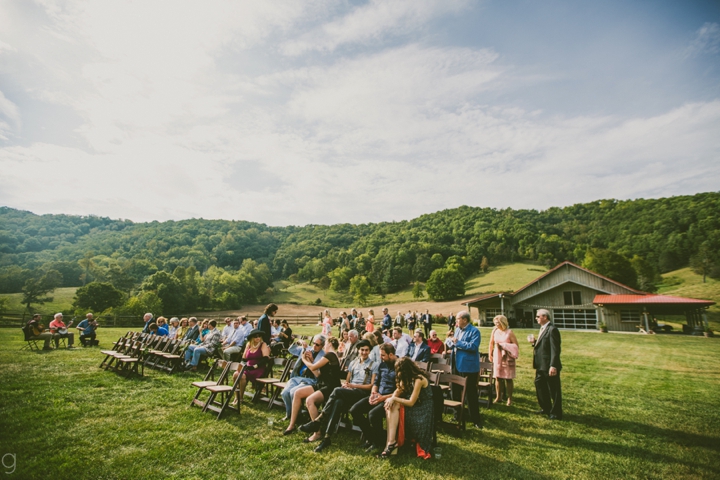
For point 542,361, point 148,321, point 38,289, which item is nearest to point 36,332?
point 148,321

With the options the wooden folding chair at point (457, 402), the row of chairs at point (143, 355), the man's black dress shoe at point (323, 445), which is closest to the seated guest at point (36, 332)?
the row of chairs at point (143, 355)

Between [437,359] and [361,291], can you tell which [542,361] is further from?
[361,291]

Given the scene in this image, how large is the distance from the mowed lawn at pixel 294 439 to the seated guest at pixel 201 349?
1728mm

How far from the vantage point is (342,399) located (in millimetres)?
5367

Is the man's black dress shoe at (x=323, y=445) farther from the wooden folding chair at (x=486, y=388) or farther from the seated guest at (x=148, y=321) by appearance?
the seated guest at (x=148, y=321)

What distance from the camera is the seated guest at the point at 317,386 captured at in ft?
18.1

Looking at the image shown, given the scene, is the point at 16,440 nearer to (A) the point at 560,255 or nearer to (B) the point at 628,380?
(B) the point at 628,380

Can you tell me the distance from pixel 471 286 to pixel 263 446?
69832 mm

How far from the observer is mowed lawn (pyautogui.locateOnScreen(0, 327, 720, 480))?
13.8 feet

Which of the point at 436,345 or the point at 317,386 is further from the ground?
the point at 436,345

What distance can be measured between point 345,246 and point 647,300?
290ft

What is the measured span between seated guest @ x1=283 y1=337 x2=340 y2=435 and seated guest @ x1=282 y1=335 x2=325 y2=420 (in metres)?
0.10

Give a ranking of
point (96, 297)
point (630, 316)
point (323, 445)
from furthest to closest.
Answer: point (96, 297) → point (630, 316) → point (323, 445)

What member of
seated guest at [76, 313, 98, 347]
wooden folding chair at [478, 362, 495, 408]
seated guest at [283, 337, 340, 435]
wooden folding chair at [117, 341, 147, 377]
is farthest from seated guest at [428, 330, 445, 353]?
seated guest at [76, 313, 98, 347]
